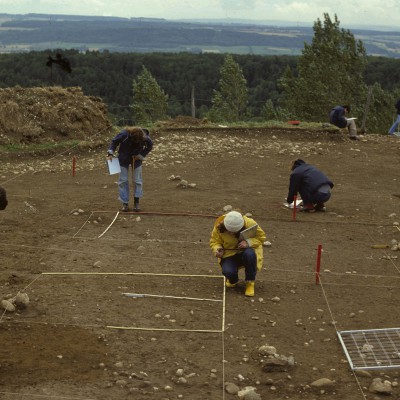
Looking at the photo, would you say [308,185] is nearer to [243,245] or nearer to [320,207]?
[320,207]

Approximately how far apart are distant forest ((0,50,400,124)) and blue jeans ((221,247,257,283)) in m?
54.4

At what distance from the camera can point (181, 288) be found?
8.49 m

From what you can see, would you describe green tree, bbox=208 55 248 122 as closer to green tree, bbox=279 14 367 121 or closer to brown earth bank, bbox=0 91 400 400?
green tree, bbox=279 14 367 121

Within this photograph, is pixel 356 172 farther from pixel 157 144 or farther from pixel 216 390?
pixel 216 390

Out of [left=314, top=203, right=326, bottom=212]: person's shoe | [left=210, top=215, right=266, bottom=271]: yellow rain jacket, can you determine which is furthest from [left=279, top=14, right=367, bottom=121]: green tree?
[left=210, top=215, right=266, bottom=271]: yellow rain jacket

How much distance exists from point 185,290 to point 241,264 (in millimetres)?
749

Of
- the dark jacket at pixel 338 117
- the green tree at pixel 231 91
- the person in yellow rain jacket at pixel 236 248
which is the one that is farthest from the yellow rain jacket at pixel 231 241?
the green tree at pixel 231 91

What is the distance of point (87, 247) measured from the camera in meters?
9.99

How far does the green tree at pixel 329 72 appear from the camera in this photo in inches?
1719

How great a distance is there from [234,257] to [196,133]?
34.7ft

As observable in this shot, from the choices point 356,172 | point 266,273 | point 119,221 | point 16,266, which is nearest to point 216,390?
point 266,273

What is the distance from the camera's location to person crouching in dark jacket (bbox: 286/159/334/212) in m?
11.9

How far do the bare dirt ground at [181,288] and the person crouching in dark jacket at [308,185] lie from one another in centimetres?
30

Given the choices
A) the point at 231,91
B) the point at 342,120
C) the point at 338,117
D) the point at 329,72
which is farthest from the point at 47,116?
the point at 231,91
